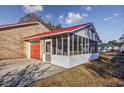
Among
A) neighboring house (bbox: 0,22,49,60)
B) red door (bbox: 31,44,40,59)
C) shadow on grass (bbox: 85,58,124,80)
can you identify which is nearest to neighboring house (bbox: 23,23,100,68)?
red door (bbox: 31,44,40,59)

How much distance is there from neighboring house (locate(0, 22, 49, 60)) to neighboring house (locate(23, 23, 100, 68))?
256 cm

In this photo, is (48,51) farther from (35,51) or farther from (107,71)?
(107,71)

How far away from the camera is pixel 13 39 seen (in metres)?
16.4

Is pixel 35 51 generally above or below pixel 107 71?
above

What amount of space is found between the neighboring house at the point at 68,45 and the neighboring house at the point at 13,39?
2559mm

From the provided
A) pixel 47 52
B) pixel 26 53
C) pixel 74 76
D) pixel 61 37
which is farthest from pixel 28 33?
pixel 74 76

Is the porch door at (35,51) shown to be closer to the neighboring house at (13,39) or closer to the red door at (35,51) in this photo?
the red door at (35,51)

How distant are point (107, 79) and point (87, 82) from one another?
1.34 meters

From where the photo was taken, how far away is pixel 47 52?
13148 millimetres

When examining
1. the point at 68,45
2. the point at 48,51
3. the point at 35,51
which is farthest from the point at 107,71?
the point at 35,51

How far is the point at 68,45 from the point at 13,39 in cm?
820

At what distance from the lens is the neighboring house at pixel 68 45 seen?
1061 cm

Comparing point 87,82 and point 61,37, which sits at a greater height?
point 61,37
